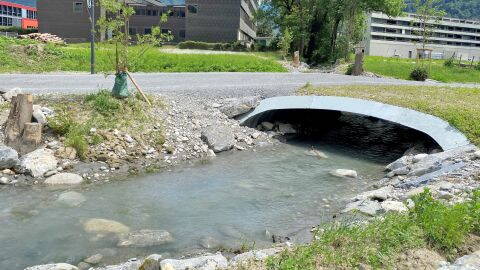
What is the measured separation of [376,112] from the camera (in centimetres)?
1752

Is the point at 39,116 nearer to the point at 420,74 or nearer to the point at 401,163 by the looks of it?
the point at 401,163

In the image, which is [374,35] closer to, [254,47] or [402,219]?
[254,47]

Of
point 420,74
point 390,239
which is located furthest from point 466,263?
point 420,74

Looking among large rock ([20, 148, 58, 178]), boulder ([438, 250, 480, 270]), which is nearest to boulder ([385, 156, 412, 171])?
boulder ([438, 250, 480, 270])

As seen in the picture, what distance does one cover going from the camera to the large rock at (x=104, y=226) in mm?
→ 9383

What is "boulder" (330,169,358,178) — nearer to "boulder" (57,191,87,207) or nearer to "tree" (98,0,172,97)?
"tree" (98,0,172,97)

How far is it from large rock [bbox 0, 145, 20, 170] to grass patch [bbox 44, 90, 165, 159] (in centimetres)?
149

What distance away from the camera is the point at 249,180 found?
13.5 metres

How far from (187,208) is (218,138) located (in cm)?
596

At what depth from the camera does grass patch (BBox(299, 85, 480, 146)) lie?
1543cm

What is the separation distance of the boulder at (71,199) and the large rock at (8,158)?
2.13 meters

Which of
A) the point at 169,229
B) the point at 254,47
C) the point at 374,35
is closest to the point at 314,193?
the point at 169,229

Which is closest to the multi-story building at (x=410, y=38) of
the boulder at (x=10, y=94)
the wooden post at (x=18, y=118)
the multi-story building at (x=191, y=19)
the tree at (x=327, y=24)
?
the multi-story building at (x=191, y=19)

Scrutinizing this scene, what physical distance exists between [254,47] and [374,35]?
74188 millimetres
